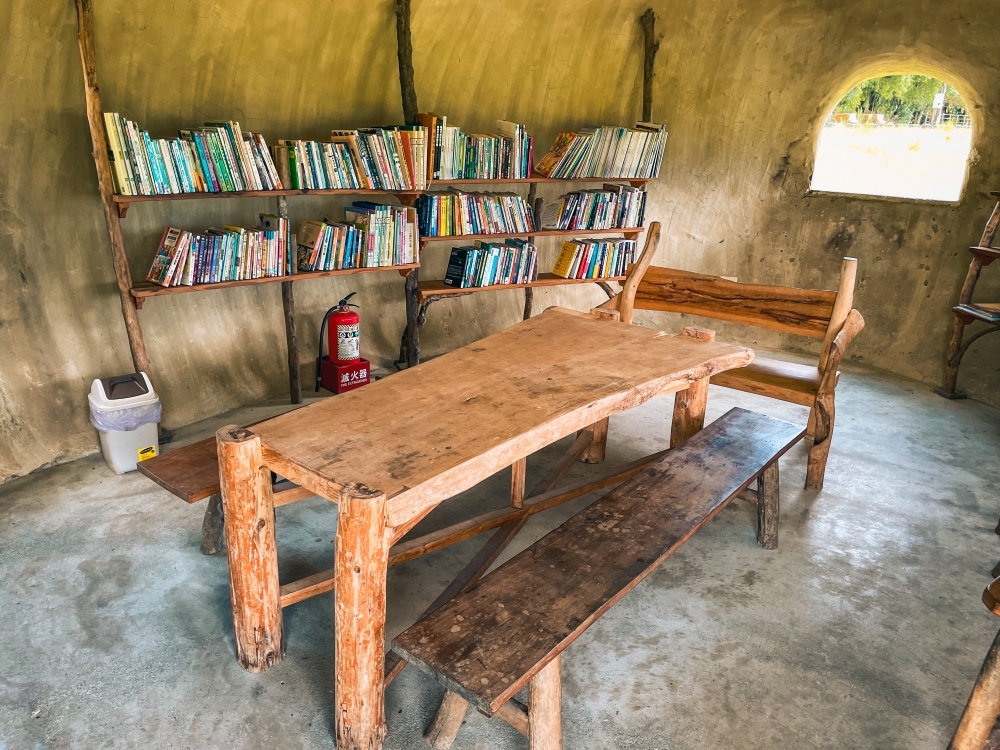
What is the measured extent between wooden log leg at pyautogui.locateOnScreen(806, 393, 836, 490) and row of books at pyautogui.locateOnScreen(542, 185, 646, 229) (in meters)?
2.31

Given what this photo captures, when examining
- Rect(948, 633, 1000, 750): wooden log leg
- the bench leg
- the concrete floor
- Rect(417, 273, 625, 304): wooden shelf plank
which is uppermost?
Rect(417, 273, 625, 304): wooden shelf plank

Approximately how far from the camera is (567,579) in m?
1.90

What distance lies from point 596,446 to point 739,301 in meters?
1.09

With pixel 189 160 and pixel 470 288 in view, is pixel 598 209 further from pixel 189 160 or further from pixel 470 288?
pixel 189 160

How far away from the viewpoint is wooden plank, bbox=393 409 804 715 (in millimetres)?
1593

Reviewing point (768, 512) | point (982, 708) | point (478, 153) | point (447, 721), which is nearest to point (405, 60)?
point (478, 153)

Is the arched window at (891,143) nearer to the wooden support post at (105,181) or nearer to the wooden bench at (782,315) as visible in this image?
the wooden bench at (782,315)

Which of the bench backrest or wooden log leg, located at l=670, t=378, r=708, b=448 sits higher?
the bench backrest

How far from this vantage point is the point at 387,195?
4.64m

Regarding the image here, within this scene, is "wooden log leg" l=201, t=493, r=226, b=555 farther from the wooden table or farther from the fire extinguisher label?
the fire extinguisher label

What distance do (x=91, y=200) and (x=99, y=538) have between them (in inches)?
65.2

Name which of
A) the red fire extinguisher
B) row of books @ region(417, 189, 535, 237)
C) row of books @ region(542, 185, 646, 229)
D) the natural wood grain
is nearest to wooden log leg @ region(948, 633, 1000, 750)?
the natural wood grain

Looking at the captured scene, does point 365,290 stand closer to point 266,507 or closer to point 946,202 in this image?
point 266,507

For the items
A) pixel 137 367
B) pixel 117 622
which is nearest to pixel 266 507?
pixel 117 622
